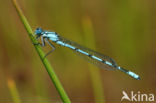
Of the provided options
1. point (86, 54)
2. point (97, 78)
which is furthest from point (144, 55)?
point (97, 78)

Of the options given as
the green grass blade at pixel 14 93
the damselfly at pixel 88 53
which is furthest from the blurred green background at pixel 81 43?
the green grass blade at pixel 14 93

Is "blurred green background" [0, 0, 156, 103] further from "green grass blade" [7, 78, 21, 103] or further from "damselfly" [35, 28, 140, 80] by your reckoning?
"green grass blade" [7, 78, 21, 103]

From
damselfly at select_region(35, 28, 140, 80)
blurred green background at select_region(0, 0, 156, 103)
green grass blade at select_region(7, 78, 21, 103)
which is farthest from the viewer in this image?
blurred green background at select_region(0, 0, 156, 103)

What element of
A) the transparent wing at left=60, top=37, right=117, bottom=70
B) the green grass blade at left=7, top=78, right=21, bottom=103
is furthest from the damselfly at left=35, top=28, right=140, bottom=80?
the green grass blade at left=7, top=78, right=21, bottom=103

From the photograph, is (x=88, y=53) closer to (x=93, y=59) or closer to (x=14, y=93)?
(x=93, y=59)

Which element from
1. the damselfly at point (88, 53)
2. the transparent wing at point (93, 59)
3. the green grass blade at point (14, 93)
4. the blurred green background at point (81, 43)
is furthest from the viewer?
the blurred green background at point (81, 43)

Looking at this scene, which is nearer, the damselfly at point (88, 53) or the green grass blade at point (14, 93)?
the green grass blade at point (14, 93)

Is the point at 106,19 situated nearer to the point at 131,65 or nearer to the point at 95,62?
the point at 131,65

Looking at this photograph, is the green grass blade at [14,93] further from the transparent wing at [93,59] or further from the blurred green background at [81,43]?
the blurred green background at [81,43]

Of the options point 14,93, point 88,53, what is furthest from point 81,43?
point 14,93
